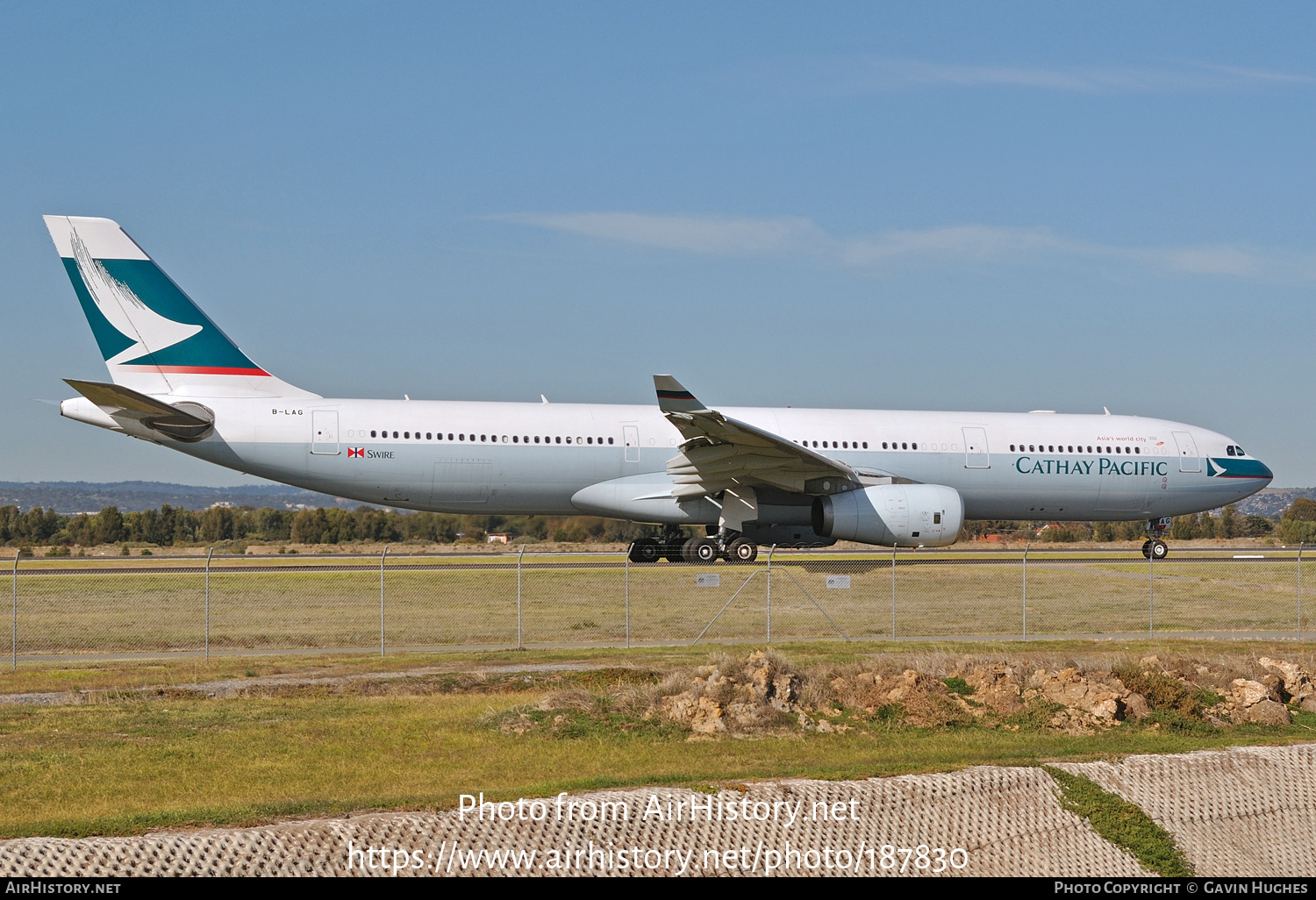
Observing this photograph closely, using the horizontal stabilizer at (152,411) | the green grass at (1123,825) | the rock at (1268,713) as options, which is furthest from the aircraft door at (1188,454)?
the green grass at (1123,825)

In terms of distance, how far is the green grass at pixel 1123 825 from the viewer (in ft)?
23.6

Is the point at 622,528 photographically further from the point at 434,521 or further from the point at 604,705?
the point at 604,705

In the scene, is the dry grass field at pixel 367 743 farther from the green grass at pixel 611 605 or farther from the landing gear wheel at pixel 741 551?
the landing gear wheel at pixel 741 551

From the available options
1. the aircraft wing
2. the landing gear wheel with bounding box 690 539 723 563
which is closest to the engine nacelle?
the aircraft wing

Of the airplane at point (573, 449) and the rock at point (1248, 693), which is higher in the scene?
the airplane at point (573, 449)

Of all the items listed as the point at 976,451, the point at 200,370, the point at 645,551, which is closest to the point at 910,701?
the point at 645,551

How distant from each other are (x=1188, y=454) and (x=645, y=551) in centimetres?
1425

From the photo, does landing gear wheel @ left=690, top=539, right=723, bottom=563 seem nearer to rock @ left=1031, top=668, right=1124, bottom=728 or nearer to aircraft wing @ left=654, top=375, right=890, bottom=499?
aircraft wing @ left=654, top=375, right=890, bottom=499

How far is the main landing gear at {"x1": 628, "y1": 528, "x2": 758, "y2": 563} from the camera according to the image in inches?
1082

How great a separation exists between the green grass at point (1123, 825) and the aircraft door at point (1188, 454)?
25.2 m

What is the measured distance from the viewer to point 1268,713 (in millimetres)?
12266

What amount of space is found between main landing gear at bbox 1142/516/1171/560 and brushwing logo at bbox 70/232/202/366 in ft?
79.0

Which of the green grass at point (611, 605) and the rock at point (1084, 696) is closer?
the rock at point (1084, 696)

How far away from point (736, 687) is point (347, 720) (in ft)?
12.9
